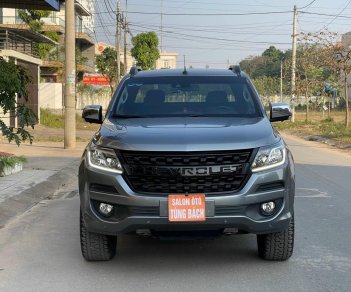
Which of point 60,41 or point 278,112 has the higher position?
point 60,41

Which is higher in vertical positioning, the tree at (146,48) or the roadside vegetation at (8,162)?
the tree at (146,48)

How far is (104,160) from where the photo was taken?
16.1ft

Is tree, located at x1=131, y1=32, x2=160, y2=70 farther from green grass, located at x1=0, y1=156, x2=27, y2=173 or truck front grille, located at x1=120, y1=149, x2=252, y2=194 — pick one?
truck front grille, located at x1=120, y1=149, x2=252, y2=194

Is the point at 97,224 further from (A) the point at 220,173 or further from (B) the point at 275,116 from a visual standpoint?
(B) the point at 275,116

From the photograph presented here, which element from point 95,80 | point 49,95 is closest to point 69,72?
point 49,95

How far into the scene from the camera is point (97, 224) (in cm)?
486

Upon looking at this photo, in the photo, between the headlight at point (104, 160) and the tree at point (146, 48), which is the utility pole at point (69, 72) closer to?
Answer: the headlight at point (104, 160)

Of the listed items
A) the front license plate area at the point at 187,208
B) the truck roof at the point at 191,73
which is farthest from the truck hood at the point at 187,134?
the truck roof at the point at 191,73

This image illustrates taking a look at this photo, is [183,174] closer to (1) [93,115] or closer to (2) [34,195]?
(1) [93,115]

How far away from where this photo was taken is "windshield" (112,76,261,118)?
600cm

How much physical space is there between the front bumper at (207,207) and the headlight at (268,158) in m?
A: 0.05

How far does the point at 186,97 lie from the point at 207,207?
1893 millimetres

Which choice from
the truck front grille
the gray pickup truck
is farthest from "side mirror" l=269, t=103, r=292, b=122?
the truck front grille

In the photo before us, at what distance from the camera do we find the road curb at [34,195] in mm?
7777
